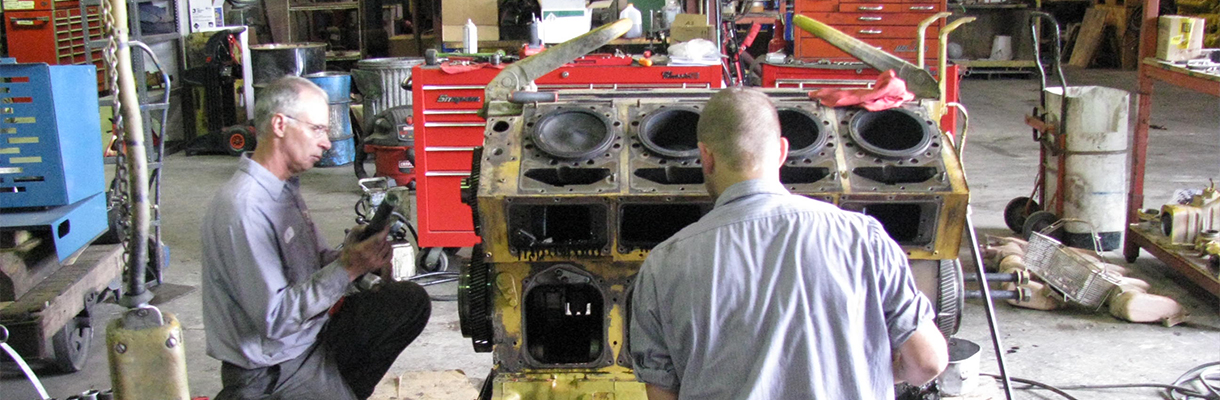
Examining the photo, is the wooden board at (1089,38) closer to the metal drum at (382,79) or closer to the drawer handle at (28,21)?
the metal drum at (382,79)

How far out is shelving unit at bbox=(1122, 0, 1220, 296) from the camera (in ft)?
14.0

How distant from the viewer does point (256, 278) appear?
230 centimetres

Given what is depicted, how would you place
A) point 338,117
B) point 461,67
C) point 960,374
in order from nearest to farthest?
point 960,374 < point 461,67 < point 338,117

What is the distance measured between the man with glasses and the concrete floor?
1140 mm

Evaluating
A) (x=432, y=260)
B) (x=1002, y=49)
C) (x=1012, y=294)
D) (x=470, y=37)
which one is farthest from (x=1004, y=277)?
(x=1002, y=49)

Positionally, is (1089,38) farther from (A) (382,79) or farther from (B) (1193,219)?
(A) (382,79)

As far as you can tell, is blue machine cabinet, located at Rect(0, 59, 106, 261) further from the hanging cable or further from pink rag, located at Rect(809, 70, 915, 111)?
the hanging cable

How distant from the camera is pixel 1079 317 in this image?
4.18 meters

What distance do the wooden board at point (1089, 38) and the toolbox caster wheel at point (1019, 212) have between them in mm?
7953

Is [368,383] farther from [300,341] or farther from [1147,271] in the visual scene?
[1147,271]

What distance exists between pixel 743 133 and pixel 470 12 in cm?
528

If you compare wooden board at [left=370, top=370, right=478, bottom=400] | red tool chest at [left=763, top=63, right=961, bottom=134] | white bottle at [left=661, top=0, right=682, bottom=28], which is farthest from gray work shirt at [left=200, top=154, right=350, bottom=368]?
white bottle at [left=661, top=0, right=682, bottom=28]

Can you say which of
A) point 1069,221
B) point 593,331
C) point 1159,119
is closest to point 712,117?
point 593,331

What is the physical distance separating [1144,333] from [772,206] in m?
3.03
